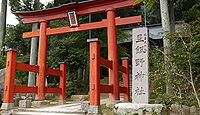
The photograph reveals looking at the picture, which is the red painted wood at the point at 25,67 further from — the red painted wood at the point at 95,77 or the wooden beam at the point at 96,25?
the red painted wood at the point at 95,77

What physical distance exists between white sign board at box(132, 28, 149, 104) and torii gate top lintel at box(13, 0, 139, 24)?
10.5 feet

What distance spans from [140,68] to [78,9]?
594 cm

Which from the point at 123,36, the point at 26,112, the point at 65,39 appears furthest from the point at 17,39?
the point at 26,112

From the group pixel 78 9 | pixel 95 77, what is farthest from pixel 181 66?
pixel 78 9

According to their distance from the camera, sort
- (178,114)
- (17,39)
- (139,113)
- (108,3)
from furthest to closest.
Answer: (17,39), (108,3), (178,114), (139,113)

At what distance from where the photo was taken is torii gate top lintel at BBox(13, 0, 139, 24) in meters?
11.1

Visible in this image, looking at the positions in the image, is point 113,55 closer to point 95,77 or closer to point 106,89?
point 106,89

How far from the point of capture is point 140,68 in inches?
300

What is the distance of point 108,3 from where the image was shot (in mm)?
11328

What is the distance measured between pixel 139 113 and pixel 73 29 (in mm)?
6760

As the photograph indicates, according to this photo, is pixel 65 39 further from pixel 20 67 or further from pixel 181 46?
pixel 181 46

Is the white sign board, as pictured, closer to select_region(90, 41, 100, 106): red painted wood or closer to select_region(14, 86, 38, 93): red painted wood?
select_region(90, 41, 100, 106): red painted wood

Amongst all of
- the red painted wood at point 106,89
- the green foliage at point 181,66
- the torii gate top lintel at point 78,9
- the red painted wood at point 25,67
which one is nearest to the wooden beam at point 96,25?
the torii gate top lintel at point 78,9

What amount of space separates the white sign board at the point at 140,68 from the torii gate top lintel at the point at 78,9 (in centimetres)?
321
